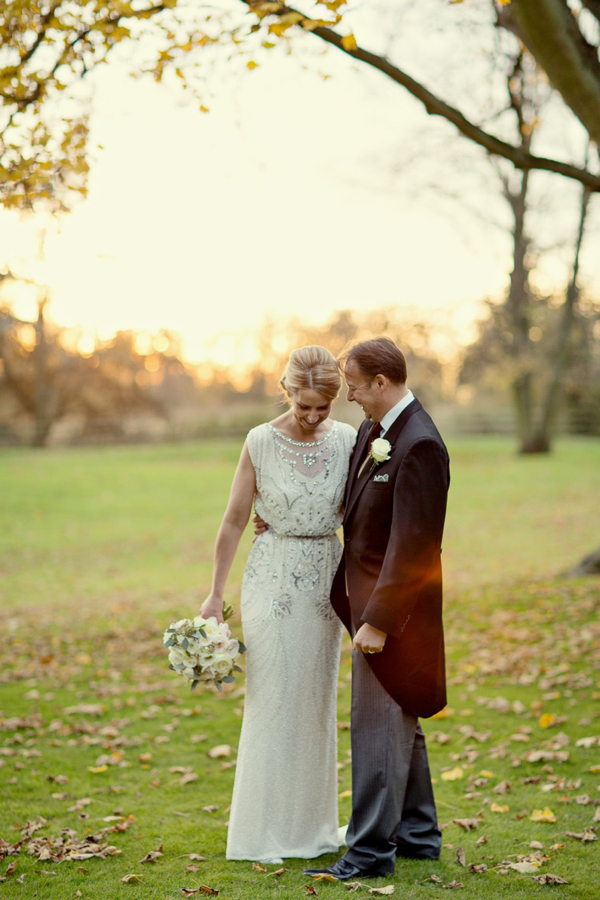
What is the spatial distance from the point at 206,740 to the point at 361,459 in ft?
10.4

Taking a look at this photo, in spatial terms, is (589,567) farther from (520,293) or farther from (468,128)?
(520,293)

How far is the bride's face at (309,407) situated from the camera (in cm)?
387

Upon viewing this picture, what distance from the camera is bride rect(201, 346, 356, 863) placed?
404 centimetres

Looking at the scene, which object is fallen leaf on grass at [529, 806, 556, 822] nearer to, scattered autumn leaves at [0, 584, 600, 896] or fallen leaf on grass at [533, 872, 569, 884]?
scattered autumn leaves at [0, 584, 600, 896]

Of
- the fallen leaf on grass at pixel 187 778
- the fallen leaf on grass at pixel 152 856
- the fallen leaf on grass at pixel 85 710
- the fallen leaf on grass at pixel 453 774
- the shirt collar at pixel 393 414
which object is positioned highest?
the shirt collar at pixel 393 414

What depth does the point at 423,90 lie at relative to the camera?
5988mm

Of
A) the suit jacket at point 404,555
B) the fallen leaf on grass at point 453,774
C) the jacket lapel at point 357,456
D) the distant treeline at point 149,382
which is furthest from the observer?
the distant treeline at point 149,382

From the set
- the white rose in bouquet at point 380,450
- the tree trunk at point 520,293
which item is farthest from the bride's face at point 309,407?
the tree trunk at point 520,293

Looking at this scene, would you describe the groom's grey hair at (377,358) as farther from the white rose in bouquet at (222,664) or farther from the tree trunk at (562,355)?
the tree trunk at (562,355)

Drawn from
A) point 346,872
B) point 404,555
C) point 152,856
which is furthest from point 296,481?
point 152,856

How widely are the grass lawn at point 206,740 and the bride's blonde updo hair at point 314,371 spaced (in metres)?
2.28

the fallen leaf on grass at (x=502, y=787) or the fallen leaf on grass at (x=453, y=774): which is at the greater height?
the fallen leaf on grass at (x=502, y=787)

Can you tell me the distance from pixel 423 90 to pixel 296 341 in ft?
130

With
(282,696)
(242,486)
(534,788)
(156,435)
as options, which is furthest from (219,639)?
(156,435)
